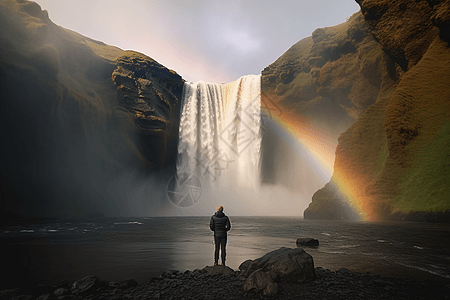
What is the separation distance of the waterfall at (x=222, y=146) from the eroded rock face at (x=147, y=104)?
453 cm

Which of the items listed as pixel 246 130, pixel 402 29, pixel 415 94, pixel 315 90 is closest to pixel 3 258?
pixel 415 94

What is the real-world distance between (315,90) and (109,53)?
4872cm

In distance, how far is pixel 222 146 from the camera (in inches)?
2259

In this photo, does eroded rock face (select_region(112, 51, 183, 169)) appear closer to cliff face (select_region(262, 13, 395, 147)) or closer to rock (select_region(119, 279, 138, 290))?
cliff face (select_region(262, 13, 395, 147))

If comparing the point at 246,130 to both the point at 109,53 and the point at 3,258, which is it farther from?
the point at 3,258

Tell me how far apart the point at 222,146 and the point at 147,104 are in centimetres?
1802

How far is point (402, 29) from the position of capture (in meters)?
35.5

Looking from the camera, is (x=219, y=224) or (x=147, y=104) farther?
(x=147, y=104)

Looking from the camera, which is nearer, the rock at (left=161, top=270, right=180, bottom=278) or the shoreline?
the shoreline

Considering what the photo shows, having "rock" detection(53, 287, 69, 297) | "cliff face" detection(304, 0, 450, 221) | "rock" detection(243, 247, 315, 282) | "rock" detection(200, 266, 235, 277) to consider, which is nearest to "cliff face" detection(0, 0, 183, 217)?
"rock" detection(53, 287, 69, 297)

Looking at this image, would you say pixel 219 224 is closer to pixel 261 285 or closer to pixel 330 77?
pixel 261 285

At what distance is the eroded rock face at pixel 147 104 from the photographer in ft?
173

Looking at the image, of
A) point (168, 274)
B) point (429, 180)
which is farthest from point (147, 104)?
point (168, 274)

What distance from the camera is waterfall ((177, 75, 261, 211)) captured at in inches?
2248
